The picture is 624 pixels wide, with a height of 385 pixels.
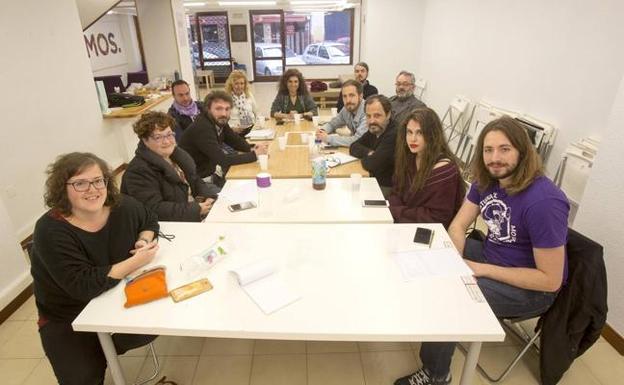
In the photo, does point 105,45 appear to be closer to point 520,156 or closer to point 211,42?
point 211,42

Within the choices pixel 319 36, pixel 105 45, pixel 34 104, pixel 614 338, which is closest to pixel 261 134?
pixel 34 104

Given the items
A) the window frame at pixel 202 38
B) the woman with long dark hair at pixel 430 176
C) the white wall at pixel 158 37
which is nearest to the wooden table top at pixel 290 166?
the woman with long dark hair at pixel 430 176

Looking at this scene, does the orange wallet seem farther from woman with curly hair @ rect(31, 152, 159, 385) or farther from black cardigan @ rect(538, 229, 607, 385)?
black cardigan @ rect(538, 229, 607, 385)

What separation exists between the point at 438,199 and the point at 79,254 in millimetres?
1744

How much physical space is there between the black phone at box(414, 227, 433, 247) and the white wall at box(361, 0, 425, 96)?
4.80 meters

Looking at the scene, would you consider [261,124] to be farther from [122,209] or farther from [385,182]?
[122,209]

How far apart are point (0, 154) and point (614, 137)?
160 inches

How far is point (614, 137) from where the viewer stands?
6.50ft

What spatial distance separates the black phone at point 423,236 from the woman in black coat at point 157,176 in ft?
4.38

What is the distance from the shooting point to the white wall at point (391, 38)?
18.8 feet

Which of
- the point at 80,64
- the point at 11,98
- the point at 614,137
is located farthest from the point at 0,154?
the point at 614,137

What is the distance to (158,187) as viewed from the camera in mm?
2217

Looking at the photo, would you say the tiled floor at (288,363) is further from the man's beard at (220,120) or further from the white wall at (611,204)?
the man's beard at (220,120)

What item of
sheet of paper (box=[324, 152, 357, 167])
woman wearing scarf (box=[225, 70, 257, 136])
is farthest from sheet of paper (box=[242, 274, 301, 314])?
woman wearing scarf (box=[225, 70, 257, 136])
